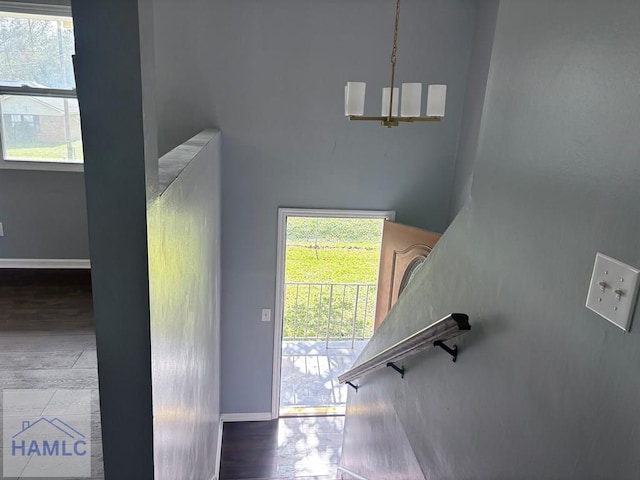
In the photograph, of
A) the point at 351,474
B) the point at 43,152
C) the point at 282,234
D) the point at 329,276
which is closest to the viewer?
the point at 351,474

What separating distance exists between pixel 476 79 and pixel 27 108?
3.68m

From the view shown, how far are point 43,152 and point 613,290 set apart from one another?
13.3 ft

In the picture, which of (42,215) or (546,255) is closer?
(546,255)

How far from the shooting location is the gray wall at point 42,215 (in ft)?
11.5

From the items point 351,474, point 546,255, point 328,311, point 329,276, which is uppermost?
point 546,255

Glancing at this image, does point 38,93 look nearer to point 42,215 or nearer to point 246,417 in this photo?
point 42,215

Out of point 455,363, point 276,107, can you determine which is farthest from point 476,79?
point 455,363

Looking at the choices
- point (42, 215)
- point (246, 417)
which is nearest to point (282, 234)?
point (246, 417)

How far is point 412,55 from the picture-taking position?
11.6 ft

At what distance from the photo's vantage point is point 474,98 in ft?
11.5

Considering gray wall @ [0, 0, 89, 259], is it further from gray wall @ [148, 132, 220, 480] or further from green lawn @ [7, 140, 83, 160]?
→ gray wall @ [148, 132, 220, 480]

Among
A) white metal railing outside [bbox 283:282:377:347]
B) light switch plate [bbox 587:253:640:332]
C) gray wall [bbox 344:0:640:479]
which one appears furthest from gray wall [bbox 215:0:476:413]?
light switch plate [bbox 587:253:640:332]

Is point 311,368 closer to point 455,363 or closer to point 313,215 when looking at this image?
point 313,215

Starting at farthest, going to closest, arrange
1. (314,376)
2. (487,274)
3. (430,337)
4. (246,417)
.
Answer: (314,376)
(246,417)
(430,337)
(487,274)
